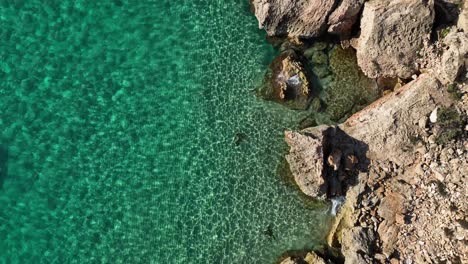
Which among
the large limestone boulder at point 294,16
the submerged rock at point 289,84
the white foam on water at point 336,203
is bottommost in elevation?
the white foam on water at point 336,203

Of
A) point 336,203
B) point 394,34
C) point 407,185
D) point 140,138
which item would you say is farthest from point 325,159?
point 140,138

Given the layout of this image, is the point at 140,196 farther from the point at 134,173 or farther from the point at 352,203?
the point at 352,203

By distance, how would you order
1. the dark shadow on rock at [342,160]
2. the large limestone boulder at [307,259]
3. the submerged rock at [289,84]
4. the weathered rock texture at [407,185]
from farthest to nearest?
the submerged rock at [289,84] < the dark shadow on rock at [342,160] < the large limestone boulder at [307,259] < the weathered rock texture at [407,185]

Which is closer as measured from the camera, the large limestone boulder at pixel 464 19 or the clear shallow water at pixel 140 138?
the large limestone boulder at pixel 464 19

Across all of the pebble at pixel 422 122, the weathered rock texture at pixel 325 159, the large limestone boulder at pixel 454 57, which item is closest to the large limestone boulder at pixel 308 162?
the weathered rock texture at pixel 325 159

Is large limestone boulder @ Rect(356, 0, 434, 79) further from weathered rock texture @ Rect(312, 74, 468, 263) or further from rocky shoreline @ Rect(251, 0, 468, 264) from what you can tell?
weathered rock texture @ Rect(312, 74, 468, 263)

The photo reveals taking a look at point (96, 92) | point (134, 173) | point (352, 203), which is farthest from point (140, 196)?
point (352, 203)

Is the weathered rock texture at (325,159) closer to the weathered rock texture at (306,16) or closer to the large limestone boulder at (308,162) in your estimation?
the large limestone boulder at (308,162)

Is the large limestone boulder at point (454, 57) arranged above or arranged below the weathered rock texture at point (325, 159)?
above
